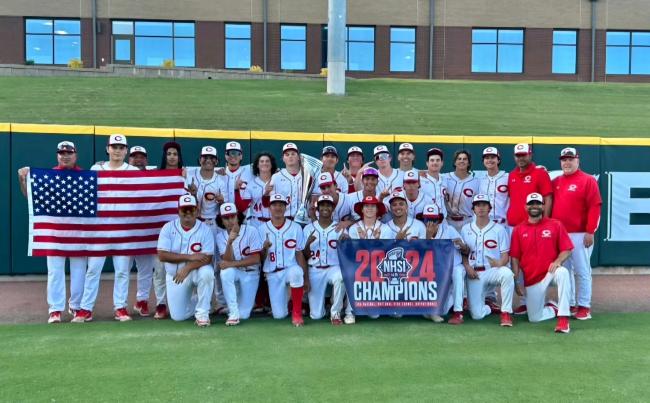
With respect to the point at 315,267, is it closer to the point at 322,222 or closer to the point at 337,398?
the point at 322,222

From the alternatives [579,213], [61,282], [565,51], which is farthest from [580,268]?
[565,51]

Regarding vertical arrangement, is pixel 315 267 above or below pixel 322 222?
below

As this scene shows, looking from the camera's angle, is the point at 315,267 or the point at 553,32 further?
the point at 553,32

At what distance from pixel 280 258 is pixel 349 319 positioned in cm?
106

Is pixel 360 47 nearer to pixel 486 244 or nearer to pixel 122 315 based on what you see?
pixel 486 244

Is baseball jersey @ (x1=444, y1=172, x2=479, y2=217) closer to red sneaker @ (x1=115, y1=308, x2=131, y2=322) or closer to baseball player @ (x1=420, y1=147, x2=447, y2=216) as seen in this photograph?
baseball player @ (x1=420, y1=147, x2=447, y2=216)

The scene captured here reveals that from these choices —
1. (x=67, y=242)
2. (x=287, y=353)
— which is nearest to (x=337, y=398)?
(x=287, y=353)

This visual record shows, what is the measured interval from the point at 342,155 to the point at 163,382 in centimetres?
609

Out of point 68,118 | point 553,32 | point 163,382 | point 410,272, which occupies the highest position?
point 553,32

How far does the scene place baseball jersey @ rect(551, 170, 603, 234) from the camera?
700cm

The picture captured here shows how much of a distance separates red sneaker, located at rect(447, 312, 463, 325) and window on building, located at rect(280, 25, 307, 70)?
2555 cm

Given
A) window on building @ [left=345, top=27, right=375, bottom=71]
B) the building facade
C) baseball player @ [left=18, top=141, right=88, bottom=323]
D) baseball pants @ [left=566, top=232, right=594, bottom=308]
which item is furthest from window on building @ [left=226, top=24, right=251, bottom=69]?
baseball pants @ [left=566, top=232, right=594, bottom=308]

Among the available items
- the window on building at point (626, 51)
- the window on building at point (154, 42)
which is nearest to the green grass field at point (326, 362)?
the window on building at point (154, 42)

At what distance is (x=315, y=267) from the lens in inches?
272
